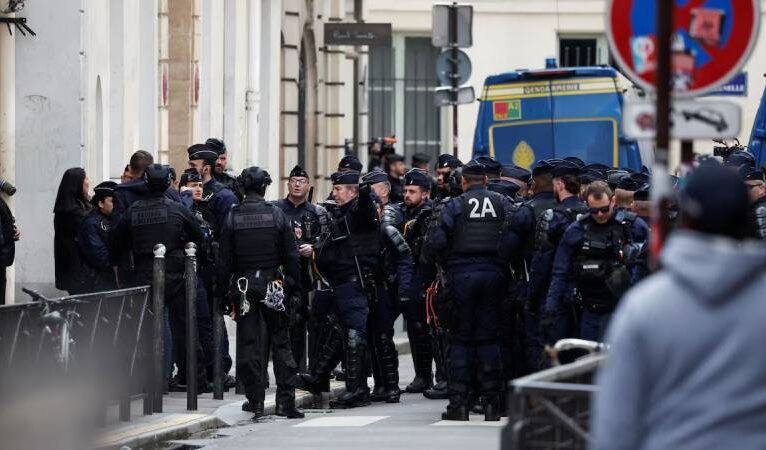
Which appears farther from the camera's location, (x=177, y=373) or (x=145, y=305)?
(x=177, y=373)

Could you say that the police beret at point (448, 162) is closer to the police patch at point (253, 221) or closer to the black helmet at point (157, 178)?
the black helmet at point (157, 178)

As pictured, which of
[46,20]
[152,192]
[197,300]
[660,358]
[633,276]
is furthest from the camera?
[46,20]

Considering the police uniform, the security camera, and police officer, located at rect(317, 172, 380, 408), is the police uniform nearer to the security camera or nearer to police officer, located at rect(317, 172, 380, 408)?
police officer, located at rect(317, 172, 380, 408)

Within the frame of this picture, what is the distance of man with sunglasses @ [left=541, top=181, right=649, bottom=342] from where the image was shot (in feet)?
42.7

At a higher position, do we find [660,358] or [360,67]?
[360,67]

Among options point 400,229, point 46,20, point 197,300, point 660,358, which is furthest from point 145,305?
point 660,358

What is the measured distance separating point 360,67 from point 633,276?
1124 inches

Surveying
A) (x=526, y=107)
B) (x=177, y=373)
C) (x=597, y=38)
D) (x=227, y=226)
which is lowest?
(x=177, y=373)

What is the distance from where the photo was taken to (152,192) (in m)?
15.2

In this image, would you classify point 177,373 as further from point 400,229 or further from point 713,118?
point 713,118

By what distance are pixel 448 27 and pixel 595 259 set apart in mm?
13283

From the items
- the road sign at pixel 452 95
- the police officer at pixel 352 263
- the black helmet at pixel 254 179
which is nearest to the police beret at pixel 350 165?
the police officer at pixel 352 263

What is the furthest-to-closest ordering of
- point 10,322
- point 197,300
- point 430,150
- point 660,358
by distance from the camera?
point 430,150 → point 197,300 → point 10,322 → point 660,358

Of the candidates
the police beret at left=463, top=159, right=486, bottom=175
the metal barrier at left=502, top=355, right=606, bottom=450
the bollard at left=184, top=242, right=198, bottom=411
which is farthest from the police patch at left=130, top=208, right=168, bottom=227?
the metal barrier at left=502, top=355, right=606, bottom=450
